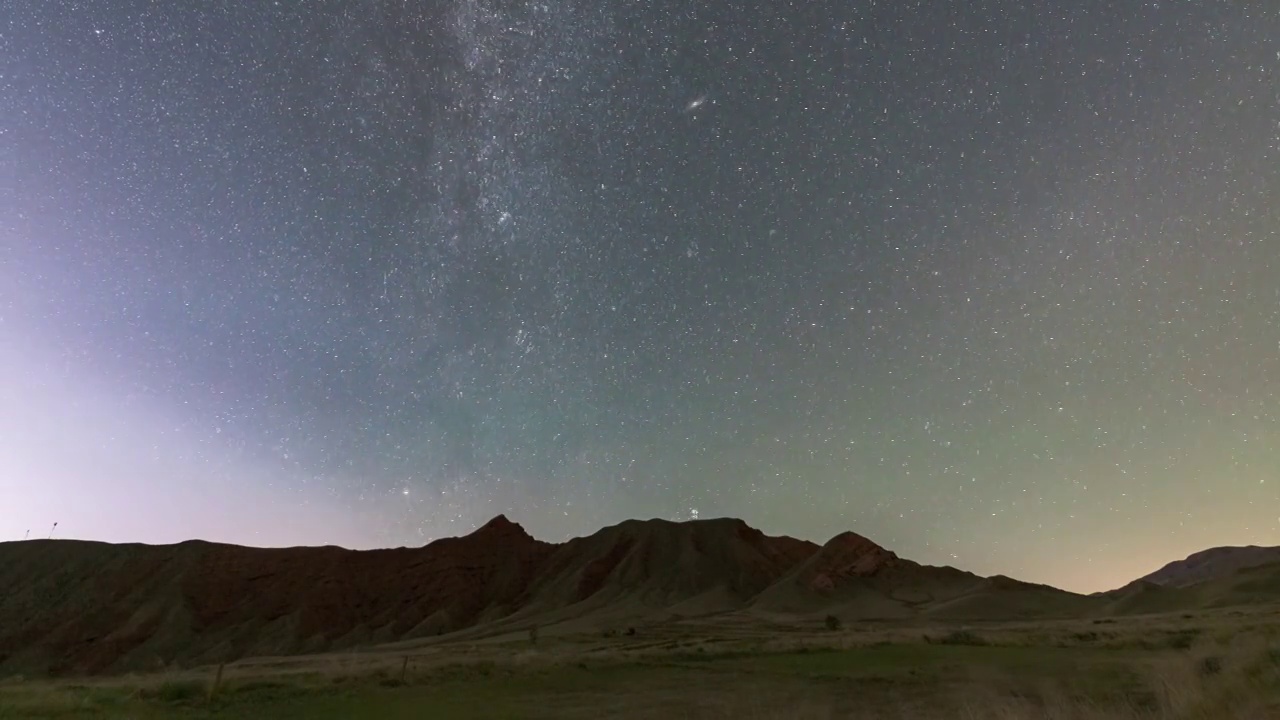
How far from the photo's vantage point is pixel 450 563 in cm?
12562

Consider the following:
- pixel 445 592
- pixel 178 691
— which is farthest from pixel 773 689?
pixel 445 592

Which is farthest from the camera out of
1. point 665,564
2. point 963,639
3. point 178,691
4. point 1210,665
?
point 665,564

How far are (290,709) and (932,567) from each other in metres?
127

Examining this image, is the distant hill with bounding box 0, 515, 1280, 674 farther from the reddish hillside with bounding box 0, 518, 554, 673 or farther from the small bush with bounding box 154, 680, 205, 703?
the small bush with bounding box 154, 680, 205, 703

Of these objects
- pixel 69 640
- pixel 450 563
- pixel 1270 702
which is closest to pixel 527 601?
pixel 450 563

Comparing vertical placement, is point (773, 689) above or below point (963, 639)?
below

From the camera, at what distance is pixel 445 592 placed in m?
117

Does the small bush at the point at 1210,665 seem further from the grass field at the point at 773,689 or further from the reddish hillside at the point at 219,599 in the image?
the reddish hillside at the point at 219,599

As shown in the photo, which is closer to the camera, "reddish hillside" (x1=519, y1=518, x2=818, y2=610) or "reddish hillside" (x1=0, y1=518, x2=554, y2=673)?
"reddish hillside" (x1=0, y1=518, x2=554, y2=673)

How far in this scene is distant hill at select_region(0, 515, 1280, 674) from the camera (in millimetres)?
90438

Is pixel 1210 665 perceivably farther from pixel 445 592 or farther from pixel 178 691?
pixel 445 592

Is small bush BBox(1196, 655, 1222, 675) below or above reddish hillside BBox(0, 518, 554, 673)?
below

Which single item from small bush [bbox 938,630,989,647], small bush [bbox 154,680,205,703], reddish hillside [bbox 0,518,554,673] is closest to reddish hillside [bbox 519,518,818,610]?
reddish hillside [bbox 0,518,554,673]

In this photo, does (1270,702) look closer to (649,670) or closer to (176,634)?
(649,670)
